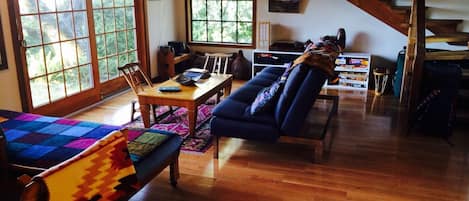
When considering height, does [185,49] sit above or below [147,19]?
below

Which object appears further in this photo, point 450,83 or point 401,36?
point 401,36

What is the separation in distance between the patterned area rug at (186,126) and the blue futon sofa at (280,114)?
0.34 meters

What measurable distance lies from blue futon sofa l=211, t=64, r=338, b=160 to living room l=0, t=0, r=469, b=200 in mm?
252

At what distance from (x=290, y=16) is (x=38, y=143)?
14.4 feet

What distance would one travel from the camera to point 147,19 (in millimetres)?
6012

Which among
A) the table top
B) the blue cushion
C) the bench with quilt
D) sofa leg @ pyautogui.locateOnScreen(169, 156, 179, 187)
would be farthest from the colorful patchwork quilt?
the table top

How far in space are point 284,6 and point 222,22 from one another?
1.05m

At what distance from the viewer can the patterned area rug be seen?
12.5 ft

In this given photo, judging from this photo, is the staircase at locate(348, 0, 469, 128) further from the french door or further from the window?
the french door

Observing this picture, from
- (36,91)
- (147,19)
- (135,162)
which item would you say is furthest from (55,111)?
(135,162)

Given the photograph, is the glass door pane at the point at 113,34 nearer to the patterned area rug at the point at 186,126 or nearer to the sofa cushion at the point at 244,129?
the patterned area rug at the point at 186,126

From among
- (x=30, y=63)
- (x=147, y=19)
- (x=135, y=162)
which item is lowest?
(x=135, y=162)

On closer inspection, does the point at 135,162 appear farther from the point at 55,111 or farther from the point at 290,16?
the point at 290,16

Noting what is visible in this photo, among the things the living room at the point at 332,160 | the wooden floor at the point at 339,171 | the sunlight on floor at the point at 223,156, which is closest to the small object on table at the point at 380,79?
the living room at the point at 332,160
